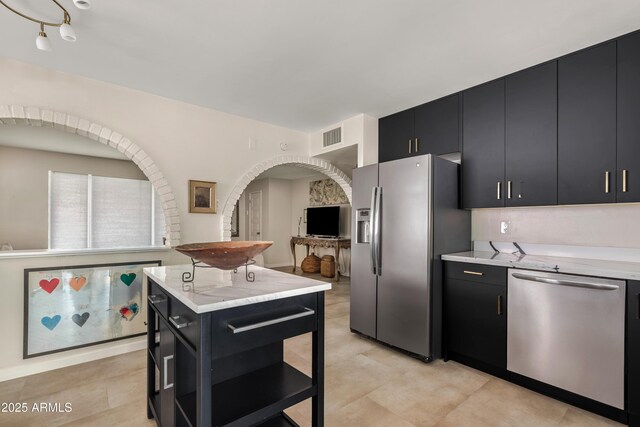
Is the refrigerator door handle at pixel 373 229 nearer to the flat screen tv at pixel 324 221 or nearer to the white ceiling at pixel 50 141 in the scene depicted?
the flat screen tv at pixel 324 221

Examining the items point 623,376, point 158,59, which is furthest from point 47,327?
point 623,376

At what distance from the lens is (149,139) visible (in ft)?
10.1

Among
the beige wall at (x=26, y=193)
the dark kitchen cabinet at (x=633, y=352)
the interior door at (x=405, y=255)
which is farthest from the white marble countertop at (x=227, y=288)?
the beige wall at (x=26, y=193)

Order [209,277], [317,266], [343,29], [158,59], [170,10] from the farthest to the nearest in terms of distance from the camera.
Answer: [317,266] < [158,59] < [343,29] < [170,10] < [209,277]

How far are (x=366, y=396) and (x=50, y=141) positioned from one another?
17.8ft

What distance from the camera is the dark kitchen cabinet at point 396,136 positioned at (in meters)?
3.47

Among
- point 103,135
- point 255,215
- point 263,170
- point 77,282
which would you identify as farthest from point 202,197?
point 255,215

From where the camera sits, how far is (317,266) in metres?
7.17

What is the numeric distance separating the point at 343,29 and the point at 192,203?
7.68 feet

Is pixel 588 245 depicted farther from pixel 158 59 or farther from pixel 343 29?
pixel 158 59

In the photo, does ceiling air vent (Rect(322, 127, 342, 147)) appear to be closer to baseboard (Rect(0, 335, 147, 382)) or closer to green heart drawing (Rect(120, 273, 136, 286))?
green heart drawing (Rect(120, 273, 136, 286))

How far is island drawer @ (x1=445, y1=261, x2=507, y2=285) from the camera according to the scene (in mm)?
2409

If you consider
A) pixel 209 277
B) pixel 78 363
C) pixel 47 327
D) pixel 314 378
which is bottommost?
pixel 78 363

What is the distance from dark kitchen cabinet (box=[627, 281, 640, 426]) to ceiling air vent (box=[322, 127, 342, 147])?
3.05 m
